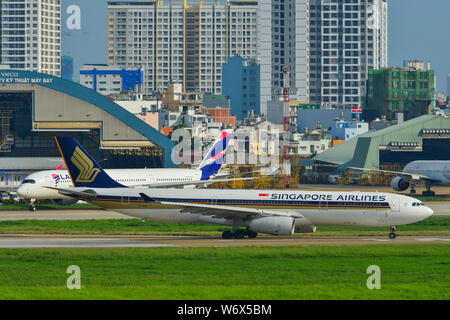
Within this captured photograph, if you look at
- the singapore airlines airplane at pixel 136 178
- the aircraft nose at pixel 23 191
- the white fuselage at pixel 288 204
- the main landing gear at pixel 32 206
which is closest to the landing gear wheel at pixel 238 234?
the white fuselage at pixel 288 204

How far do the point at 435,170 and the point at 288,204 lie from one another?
63.4 m

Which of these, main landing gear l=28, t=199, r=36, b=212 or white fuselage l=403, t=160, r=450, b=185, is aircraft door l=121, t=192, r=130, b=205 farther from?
white fuselage l=403, t=160, r=450, b=185

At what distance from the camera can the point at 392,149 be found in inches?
6363

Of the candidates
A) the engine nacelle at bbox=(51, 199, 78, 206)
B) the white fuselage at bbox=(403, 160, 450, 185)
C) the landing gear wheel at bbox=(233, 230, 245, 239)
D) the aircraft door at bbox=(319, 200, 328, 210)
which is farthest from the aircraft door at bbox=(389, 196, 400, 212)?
the white fuselage at bbox=(403, 160, 450, 185)

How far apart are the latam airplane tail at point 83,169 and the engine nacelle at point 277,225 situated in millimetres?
12327

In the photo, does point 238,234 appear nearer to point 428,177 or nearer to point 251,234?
point 251,234

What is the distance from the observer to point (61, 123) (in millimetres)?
127562

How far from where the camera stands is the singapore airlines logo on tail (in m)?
71.6

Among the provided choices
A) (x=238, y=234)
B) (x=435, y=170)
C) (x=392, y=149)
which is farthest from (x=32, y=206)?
(x=392, y=149)

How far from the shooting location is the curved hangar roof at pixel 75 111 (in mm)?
126062
